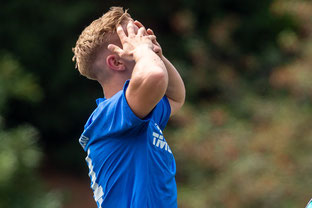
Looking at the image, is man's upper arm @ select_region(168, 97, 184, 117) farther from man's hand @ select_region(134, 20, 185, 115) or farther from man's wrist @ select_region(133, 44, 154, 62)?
man's wrist @ select_region(133, 44, 154, 62)

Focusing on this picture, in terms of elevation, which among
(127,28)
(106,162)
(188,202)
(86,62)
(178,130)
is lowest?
(188,202)

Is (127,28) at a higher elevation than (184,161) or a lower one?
higher

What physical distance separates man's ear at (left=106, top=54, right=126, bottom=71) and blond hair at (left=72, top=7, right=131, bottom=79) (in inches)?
3.1

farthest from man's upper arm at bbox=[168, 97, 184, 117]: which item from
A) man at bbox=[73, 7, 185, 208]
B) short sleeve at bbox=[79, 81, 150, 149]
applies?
short sleeve at bbox=[79, 81, 150, 149]

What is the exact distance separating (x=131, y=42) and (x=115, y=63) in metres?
0.17

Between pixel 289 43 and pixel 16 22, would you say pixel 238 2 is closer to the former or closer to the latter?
pixel 289 43

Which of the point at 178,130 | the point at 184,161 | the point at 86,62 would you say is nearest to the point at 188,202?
the point at 184,161

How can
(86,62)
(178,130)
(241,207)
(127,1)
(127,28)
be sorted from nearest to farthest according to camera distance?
(127,28), (86,62), (241,207), (178,130), (127,1)

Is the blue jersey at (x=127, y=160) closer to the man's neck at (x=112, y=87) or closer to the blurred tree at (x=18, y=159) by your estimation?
the man's neck at (x=112, y=87)

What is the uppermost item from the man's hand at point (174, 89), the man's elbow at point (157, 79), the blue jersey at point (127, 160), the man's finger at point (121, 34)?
the man's finger at point (121, 34)

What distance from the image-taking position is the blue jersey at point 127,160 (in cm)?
217

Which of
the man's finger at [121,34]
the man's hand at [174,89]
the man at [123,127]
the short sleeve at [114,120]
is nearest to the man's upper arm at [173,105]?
the man's hand at [174,89]

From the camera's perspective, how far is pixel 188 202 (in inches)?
267

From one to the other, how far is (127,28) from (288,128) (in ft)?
15.1
